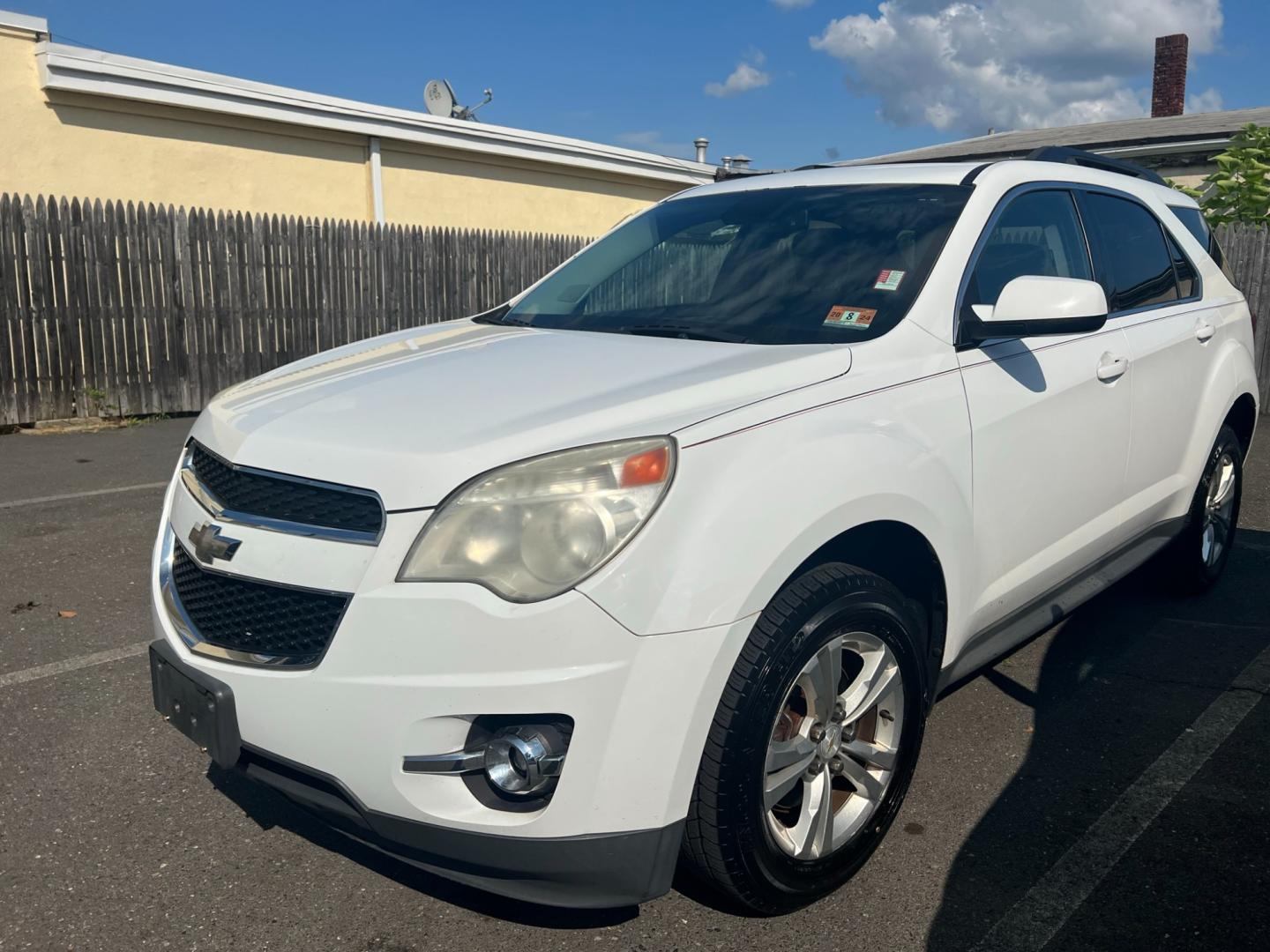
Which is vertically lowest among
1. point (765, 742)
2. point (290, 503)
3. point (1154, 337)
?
point (765, 742)

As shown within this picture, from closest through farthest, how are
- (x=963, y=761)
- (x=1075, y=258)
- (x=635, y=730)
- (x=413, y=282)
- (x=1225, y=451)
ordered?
1. (x=635, y=730)
2. (x=963, y=761)
3. (x=1075, y=258)
4. (x=1225, y=451)
5. (x=413, y=282)

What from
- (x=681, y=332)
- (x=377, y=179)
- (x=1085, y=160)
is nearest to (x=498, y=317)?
(x=681, y=332)

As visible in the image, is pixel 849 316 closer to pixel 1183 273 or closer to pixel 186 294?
pixel 1183 273

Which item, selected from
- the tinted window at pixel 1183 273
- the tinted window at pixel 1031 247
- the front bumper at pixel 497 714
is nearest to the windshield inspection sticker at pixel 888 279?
the tinted window at pixel 1031 247

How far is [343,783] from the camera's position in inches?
86.3

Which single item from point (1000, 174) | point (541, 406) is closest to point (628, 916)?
point (541, 406)

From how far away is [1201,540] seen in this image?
4754 mm

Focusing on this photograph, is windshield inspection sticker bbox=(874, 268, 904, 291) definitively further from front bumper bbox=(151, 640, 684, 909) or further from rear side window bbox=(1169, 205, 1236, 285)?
rear side window bbox=(1169, 205, 1236, 285)

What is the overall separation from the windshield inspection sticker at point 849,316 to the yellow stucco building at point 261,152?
11.1m

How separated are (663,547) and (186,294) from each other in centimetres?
994

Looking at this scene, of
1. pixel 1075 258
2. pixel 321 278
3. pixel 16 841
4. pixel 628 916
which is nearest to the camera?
pixel 628 916

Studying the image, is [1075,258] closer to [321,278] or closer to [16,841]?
[16,841]

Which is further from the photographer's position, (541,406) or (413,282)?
(413,282)

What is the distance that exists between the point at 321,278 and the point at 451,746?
34.2 ft
